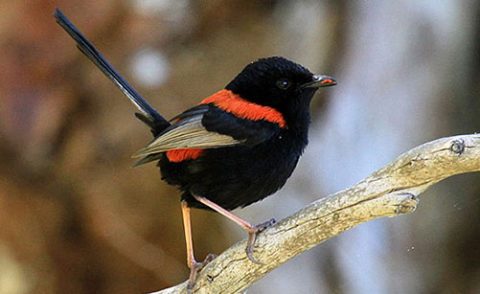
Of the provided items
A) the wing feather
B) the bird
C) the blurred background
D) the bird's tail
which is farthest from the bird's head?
the blurred background

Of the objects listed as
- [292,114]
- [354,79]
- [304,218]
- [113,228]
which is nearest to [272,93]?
[292,114]

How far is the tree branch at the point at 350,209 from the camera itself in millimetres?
1510

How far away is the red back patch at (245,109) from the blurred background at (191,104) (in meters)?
1.12

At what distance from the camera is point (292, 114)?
194 cm

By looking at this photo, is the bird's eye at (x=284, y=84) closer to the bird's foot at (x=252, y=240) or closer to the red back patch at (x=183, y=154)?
the red back patch at (x=183, y=154)

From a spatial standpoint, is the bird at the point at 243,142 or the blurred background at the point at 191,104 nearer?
the bird at the point at 243,142

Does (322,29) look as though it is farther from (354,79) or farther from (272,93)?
(272,93)

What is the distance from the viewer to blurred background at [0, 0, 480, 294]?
3.08 m

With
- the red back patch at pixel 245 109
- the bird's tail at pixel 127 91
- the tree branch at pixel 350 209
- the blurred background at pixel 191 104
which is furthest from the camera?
the blurred background at pixel 191 104

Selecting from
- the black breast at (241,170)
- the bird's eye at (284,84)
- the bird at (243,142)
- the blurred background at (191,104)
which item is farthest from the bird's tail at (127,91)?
the blurred background at (191,104)

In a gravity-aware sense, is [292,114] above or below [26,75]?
below

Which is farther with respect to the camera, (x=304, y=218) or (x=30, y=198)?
(x=30, y=198)

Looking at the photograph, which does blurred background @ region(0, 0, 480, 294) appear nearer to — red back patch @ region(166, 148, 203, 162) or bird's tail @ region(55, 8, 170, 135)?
bird's tail @ region(55, 8, 170, 135)

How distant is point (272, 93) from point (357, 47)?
1.24 meters
